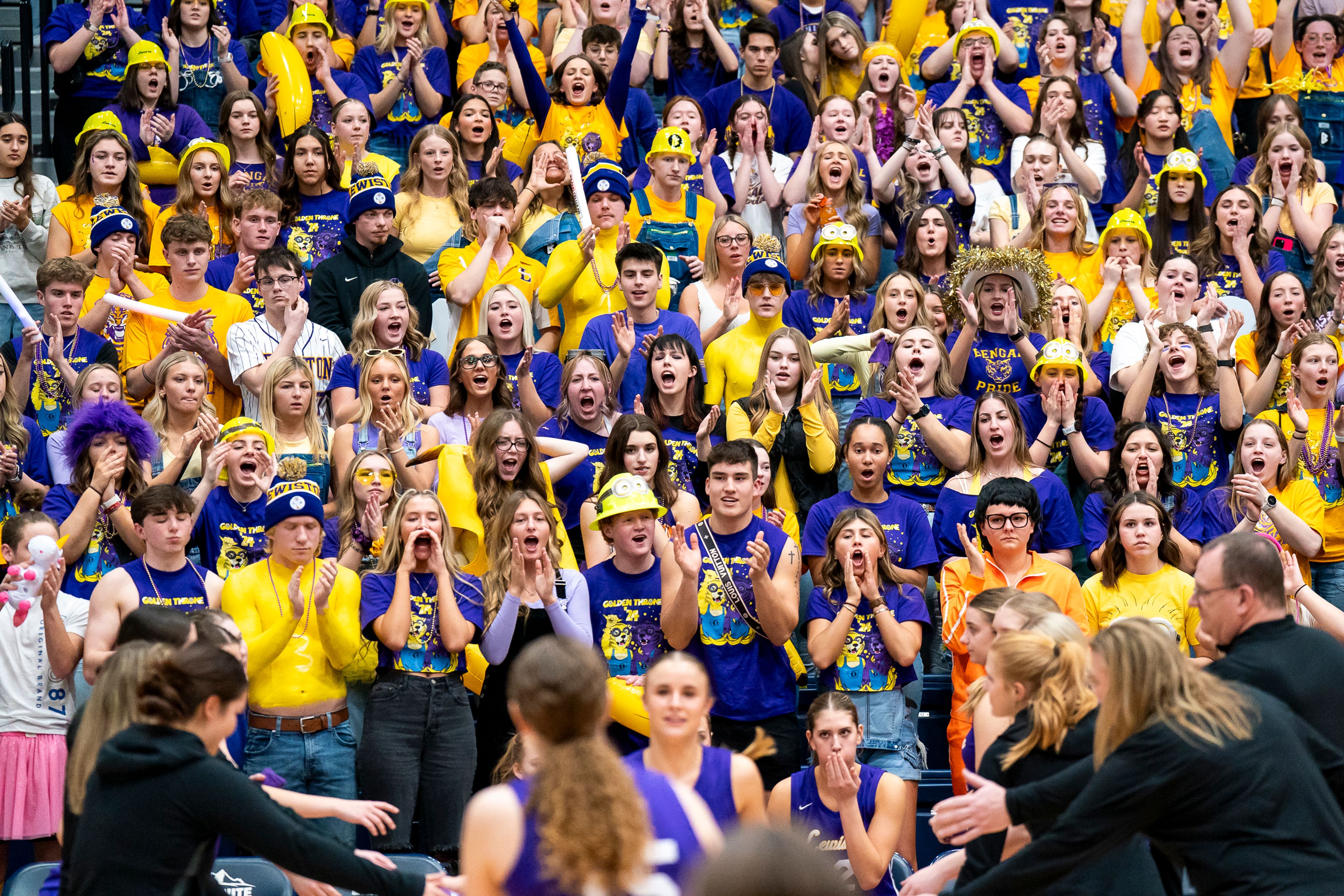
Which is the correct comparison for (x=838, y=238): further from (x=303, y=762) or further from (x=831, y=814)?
(x=303, y=762)

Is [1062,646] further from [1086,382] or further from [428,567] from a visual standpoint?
[1086,382]

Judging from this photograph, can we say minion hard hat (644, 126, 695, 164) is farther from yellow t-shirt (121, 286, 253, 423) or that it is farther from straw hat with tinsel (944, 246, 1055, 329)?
yellow t-shirt (121, 286, 253, 423)

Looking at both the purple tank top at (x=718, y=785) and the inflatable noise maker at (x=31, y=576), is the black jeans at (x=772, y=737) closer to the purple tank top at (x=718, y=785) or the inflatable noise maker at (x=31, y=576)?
the purple tank top at (x=718, y=785)

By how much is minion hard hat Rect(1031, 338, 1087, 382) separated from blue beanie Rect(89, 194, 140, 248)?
211 inches

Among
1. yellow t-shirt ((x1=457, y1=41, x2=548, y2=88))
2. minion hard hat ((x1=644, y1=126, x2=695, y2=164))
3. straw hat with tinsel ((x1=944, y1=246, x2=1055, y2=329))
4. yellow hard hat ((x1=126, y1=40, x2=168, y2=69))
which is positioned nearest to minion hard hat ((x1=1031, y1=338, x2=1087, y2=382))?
straw hat with tinsel ((x1=944, y1=246, x2=1055, y2=329))

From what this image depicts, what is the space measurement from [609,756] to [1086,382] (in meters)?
6.26

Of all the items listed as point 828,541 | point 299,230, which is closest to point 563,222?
point 299,230

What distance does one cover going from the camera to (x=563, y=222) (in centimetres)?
1037

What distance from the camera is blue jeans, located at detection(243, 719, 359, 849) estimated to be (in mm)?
6926

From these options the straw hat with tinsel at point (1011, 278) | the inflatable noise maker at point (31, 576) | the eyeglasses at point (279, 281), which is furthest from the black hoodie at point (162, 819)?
the straw hat with tinsel at point (1011, 278)

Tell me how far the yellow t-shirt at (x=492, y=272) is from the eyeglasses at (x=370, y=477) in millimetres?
2041

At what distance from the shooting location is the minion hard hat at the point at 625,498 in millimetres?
7469

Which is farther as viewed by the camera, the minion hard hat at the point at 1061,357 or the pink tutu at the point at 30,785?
the minion hard hat at the point at 1061,357

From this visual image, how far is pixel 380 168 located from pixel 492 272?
5.19ft
